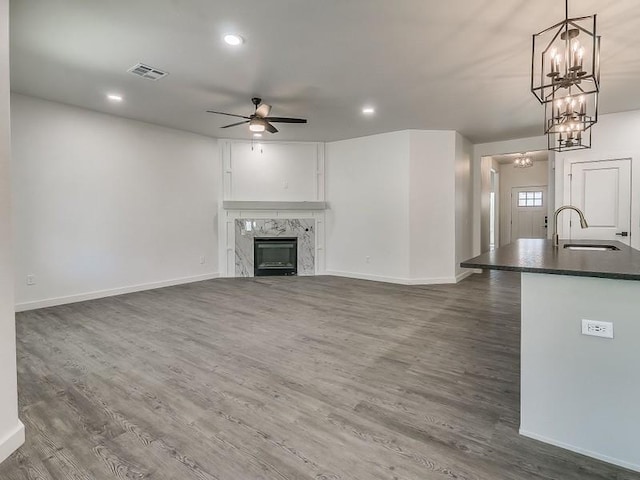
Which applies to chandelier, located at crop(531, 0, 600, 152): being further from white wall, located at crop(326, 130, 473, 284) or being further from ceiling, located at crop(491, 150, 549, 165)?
ceiling, located at crop(491, 150, 549, 165)

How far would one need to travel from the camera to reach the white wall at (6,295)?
1741mm

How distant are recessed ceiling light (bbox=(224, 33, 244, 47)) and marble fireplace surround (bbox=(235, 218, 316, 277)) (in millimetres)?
4369

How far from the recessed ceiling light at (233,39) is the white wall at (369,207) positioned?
4003mm

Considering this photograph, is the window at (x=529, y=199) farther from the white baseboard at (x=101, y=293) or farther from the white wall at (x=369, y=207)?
the white baseboard at (x=101, y=293)

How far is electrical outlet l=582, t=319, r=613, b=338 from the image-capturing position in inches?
65.2

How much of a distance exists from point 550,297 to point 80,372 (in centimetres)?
350

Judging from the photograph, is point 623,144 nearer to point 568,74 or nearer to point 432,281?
point 432,281

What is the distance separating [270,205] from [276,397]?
5218 mm

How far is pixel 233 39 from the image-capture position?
3.00m

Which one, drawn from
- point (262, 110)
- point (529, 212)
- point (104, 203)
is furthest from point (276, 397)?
point (529, 212)

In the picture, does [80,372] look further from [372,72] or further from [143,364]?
[372,72]

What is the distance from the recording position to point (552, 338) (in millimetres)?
1805

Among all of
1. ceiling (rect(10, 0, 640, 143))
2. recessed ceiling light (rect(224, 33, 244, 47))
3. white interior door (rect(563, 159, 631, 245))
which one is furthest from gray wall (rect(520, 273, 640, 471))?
white interior door (rect(563, 159, 631, 245))

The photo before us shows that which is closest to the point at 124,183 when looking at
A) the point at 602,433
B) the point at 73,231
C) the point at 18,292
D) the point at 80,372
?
the point at 73,231
